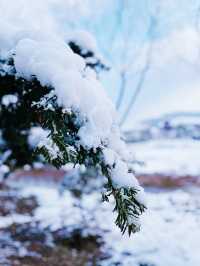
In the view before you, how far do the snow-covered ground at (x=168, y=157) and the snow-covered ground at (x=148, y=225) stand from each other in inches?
172

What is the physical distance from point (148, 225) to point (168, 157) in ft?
49.7

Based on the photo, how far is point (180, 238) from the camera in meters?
5.13

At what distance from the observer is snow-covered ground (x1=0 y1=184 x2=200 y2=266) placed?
13.9 ft

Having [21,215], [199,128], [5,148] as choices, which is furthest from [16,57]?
[21,215]

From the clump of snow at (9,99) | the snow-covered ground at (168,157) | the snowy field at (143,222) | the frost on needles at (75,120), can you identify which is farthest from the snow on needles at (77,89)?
the snow-covered ground at (168,157)

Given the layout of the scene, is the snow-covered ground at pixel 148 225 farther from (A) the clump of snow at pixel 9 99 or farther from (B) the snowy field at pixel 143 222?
(A) the clump of snow at pixel 9 99

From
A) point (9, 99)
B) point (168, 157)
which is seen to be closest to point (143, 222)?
point (9, 99)

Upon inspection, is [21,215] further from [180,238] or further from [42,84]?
[42,84]

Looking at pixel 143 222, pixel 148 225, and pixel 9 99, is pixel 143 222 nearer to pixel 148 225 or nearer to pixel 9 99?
pixel 148 225

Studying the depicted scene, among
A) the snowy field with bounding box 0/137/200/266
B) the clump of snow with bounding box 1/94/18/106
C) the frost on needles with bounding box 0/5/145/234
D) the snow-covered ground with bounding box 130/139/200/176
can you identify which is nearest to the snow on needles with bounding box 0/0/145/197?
the frost on needles with bounding box 0/5/145/234

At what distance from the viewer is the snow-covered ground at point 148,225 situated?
425 centimetres

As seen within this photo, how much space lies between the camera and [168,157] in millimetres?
20719

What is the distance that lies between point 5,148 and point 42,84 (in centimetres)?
386

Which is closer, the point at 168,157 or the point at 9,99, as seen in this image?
the point at 9,99
